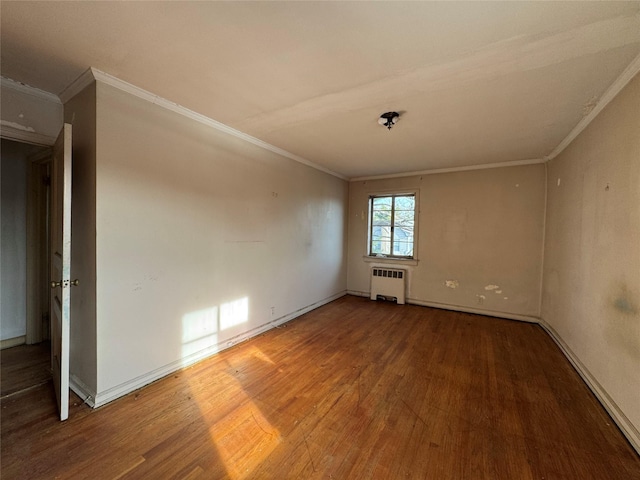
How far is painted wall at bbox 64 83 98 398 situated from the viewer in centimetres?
190

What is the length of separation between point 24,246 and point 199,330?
2239 mm

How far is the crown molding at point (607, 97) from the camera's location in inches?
66.3

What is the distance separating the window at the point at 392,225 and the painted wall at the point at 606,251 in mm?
2125

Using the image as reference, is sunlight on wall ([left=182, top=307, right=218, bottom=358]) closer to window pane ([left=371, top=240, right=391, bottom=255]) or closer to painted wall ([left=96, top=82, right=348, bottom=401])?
painted wall ([left=96, top=82, right=348, bottom=401])

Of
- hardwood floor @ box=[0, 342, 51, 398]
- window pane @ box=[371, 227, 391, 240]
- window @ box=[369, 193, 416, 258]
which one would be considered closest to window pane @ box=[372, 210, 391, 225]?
window @ box=[369, 193, 416, 258]

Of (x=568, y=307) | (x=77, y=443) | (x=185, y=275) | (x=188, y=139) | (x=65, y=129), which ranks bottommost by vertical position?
(x=77, y=443)

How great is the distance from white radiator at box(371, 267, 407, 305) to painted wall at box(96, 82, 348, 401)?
192 centimetres

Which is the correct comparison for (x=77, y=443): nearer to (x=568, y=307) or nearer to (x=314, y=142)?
(x=314, y=142)

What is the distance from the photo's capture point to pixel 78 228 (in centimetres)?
204

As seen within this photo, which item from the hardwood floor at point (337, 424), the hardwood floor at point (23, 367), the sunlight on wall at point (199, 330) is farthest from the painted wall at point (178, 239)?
the hardwood floor at point (23, 367)

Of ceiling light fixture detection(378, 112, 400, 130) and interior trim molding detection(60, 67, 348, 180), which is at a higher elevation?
ceiling light fixture detection(378, 112, 400, 130)

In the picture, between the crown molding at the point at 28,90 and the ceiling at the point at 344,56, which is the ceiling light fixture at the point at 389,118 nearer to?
the ceiling at the point at 344,56

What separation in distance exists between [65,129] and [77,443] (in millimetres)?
1987

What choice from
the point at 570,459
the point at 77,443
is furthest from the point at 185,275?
the point at 570,459
